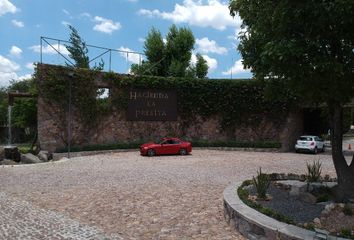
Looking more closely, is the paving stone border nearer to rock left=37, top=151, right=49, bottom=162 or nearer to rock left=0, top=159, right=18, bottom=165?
rock left=0, top=159, right=18, bottom=165

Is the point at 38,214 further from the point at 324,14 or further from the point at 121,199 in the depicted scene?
the point at 324,14

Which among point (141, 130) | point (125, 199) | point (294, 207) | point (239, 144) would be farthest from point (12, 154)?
point (294, 207)

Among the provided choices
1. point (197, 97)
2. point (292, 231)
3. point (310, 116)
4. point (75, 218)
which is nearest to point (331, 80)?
point (292, 231)

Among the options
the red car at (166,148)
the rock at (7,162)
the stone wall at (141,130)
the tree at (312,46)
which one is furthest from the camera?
the stone wall at (141,130)

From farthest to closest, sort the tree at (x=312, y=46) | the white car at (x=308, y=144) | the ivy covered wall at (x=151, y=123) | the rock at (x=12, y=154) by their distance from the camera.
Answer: the white car at (x=308, y=144) → the ivy covered wall at (x=151, y=123) → the rock at (x=12, y=154) → the tree at (x=312, y=46)

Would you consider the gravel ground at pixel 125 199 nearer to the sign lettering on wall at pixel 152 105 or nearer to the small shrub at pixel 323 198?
the small shrub at pixel 323 198

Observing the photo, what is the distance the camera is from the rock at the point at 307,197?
814 centimetres

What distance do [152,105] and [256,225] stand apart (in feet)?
70.2

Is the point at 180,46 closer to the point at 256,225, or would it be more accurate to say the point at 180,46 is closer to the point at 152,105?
the point at 152,105

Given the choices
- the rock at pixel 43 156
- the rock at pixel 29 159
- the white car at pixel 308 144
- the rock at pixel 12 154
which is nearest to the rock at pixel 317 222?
the rock at pixel 29 159

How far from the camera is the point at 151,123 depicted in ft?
89.0

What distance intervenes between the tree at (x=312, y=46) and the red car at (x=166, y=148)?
51.0 feet

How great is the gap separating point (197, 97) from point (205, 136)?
292 centimetres

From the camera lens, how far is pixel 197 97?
28516mm
